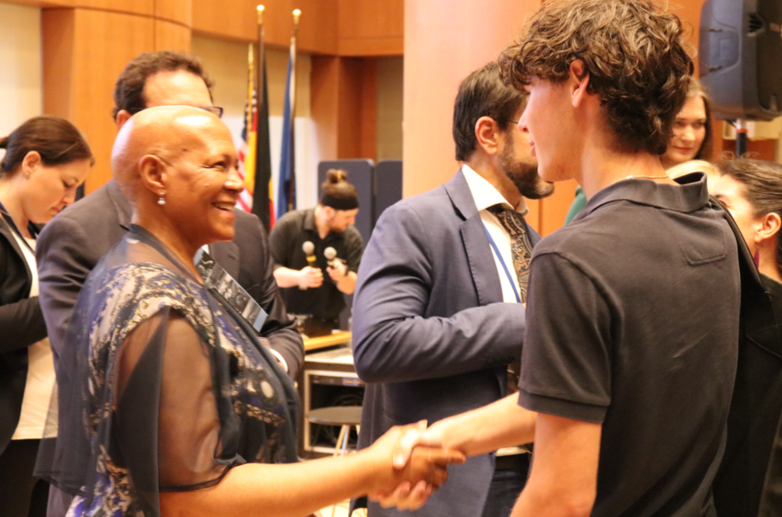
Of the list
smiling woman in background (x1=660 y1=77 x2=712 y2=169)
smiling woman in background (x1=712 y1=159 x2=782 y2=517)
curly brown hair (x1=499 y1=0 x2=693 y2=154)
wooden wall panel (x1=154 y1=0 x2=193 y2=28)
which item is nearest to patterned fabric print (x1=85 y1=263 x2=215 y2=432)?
curly brown hair (x1=499 y1=0 x2=693 y2=154)

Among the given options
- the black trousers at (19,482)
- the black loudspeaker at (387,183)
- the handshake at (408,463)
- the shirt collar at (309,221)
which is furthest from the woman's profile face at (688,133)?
the black loudspeaker at (387,183)

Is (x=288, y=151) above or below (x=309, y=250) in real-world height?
above

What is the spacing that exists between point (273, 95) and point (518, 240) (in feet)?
29.6

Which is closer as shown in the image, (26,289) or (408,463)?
(408,463)

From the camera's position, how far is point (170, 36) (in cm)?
764

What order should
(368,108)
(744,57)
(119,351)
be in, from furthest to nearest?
(368,108) < (744,57) < (119,351)

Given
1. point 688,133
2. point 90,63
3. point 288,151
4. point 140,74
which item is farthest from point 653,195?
point 288,151

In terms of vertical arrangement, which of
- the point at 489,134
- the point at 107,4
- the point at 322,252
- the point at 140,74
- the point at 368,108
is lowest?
the point at 322,252

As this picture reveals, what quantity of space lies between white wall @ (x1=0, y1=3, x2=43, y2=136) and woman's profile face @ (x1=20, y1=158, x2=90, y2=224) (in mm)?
5088

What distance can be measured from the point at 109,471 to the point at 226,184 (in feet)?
1.61

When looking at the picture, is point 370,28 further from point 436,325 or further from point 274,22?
point 436,325

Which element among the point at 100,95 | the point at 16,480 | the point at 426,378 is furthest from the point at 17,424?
the point at 100,95

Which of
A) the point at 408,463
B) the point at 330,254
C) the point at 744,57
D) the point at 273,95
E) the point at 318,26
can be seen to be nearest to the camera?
the point at 408,463

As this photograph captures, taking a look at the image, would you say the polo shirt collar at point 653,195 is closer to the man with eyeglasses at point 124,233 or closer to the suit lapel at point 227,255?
A: the man with eyeglasses at point 124,233
